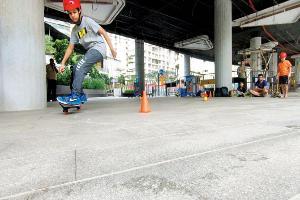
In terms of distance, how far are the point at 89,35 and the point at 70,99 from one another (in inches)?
45.2

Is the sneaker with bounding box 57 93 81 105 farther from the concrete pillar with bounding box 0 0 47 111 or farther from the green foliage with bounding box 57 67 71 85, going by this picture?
the green foliage with bounding box 57 67 71 85

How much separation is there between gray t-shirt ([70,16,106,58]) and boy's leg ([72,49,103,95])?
117 millimetres

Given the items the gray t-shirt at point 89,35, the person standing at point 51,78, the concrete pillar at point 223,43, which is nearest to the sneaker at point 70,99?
the gray t-shirt at point 89,35

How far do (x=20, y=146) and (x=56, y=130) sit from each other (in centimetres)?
77

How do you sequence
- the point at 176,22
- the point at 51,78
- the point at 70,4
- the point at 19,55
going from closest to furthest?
the point at 70,4, the point at 19,55, the point at 51,78, the point at 176,22

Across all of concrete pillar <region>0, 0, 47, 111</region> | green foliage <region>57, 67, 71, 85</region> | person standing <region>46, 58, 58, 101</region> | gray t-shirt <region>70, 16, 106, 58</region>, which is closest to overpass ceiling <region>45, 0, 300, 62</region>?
green foliage <region>57, 67, 71, 85</region>

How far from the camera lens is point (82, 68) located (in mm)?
4688

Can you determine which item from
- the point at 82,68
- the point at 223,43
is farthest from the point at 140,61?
the point at 82,68

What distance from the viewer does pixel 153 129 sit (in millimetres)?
2963

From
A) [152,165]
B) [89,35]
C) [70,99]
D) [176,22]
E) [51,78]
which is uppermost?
[176,22]

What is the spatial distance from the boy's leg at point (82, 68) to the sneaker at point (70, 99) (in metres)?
0.07

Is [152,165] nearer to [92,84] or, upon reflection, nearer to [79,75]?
[79,75]

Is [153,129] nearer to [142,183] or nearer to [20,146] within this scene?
[20,146]

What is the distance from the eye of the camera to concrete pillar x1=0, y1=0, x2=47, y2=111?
590cm
